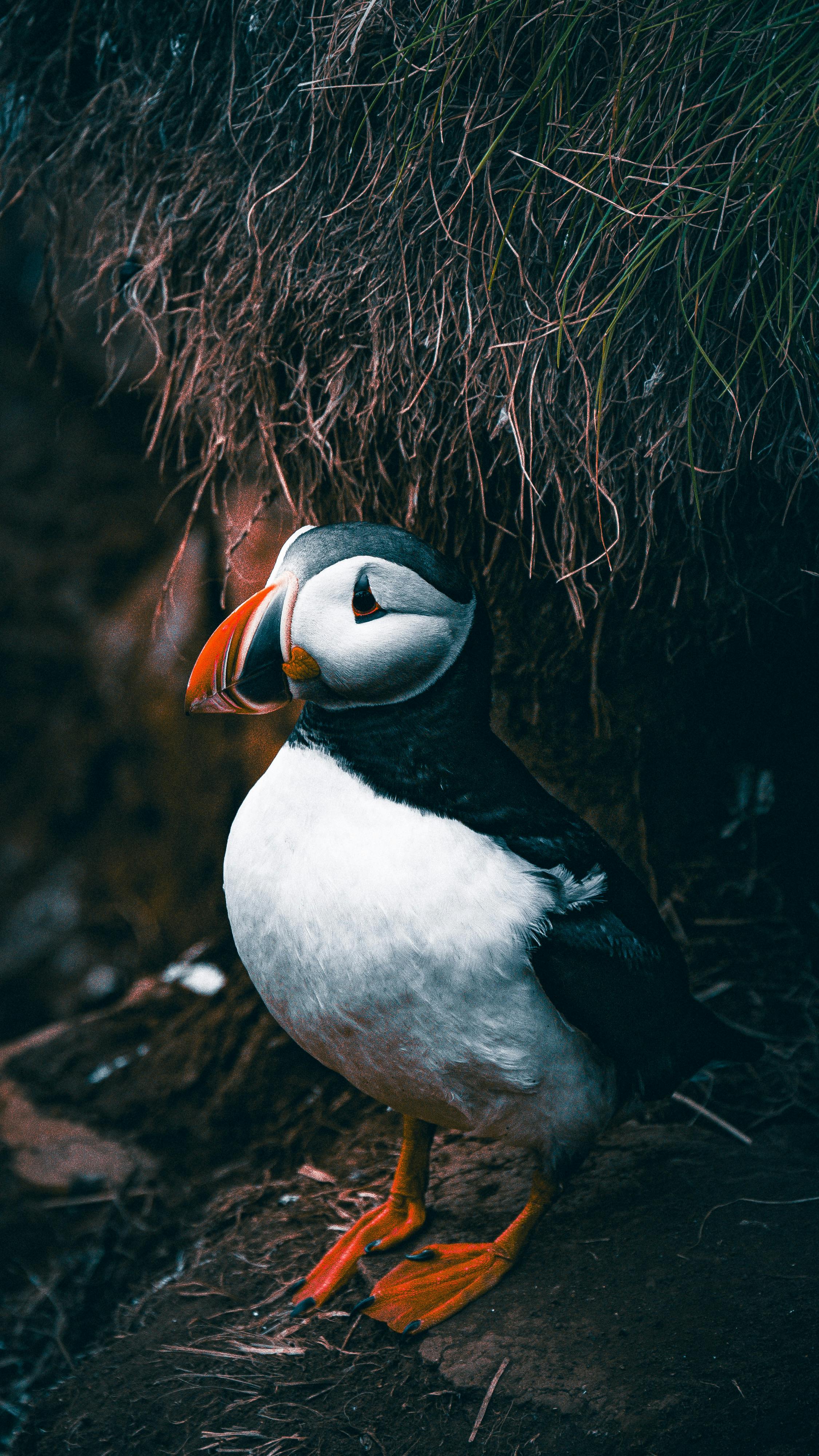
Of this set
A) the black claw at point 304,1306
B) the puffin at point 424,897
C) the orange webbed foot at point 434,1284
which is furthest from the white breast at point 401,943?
the black claw at point 304,1306

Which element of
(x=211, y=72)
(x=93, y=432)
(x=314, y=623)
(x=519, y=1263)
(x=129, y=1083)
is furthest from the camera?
(x=93, y=432)

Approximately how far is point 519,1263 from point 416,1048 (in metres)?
0.52

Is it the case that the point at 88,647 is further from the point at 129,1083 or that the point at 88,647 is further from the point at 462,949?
the point at 462,949

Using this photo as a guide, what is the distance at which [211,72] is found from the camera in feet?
5.91

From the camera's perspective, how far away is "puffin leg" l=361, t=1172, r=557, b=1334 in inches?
62.8

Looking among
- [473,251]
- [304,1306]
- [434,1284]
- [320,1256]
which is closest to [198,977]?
[320,1256]

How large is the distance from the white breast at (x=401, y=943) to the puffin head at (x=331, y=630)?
0.17 m

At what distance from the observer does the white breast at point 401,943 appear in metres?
1.45

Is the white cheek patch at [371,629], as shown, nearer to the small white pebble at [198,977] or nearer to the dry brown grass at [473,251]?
the dry brown grass at [473,251]

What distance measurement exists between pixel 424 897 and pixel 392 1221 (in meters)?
0.77

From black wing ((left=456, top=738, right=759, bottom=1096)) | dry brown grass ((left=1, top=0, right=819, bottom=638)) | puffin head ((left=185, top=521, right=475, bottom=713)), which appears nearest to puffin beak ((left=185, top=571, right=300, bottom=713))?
puffin head ((left=185, top=521, right=475, bottom=713))

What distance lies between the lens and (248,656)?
1430mm

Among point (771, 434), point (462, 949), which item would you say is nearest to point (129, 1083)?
point (462, 949)

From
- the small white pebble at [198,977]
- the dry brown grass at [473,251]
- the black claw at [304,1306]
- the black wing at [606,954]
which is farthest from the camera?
the small white pebble at [198,977]
